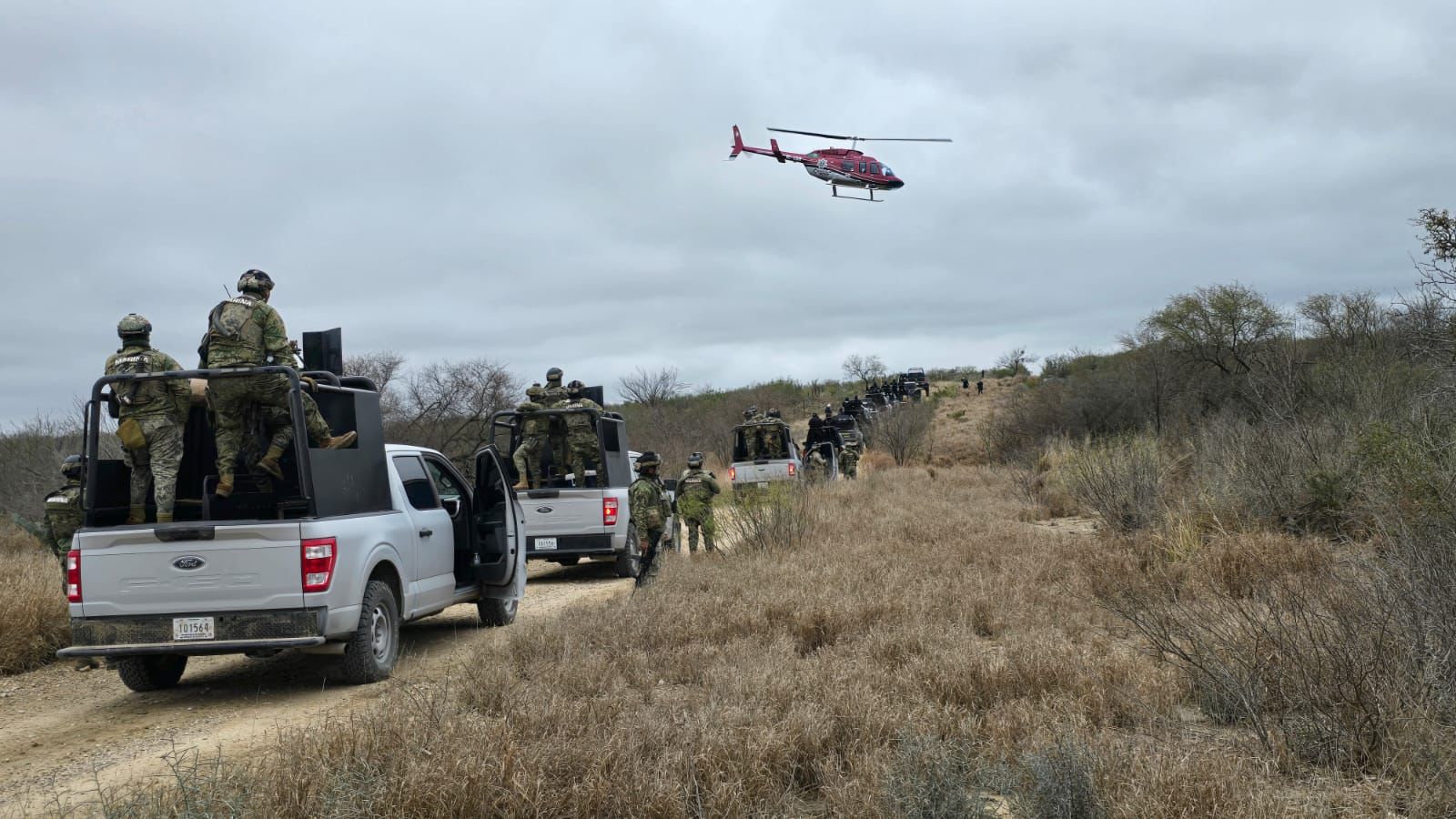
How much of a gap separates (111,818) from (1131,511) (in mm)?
12048

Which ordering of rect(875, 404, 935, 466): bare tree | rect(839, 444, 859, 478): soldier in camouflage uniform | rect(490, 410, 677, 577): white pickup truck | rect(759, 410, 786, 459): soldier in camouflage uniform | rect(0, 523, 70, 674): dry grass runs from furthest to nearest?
rect(875, 404, 935, 466): bare tree < rect(839, 444, 859, 478): soldier in camouflage uniform < rect(759, 410, 786, 459): soldier in camouflage uniform < rect(490, 410, 677, 577): white pickup truck < rect(0, 523, 70, 674): dry grass

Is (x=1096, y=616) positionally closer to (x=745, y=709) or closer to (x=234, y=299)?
(x=745, y=709)

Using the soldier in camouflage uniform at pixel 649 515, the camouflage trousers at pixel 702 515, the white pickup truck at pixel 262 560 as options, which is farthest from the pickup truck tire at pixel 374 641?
the camouflage trousers at pixel 702 515

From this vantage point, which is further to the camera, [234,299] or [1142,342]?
[1142,342]

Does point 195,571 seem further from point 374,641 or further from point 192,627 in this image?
point 374,641

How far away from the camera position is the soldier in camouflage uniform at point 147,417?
23.5ft

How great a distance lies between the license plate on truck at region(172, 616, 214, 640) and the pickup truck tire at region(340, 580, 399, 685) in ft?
2.94

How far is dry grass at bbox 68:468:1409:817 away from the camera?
155 inches

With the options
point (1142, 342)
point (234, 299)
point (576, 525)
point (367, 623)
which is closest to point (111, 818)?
point (367, 623)

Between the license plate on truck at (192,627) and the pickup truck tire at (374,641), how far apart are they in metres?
0.89

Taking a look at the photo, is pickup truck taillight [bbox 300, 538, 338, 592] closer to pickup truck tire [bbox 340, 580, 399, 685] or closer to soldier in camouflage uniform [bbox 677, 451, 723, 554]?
pickup truck tire [bbox 340, 580, 399, 685]

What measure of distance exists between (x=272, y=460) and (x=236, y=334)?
3.25ft

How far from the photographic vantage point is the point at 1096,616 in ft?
25.2

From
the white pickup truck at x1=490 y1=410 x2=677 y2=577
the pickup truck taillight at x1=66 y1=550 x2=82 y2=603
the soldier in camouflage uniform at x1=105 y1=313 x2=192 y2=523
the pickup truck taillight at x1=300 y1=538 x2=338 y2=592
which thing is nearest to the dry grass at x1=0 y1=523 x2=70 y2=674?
the soldier in camouflage uniform at x1=105 y1=313 x2=192 y2=523
